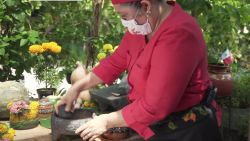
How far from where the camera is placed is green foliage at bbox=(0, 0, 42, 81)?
130 inches

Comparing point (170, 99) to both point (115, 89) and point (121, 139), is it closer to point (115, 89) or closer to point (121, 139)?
point (121, 139)

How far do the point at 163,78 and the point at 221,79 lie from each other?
1.77 m

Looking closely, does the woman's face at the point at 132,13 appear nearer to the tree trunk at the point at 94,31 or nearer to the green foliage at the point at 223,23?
the green foliage at the point at 223,23

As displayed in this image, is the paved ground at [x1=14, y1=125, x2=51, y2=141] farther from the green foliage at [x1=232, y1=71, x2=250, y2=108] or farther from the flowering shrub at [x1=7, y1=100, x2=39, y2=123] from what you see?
the green foliage at [x1=232, y1=71, x2=250, y2=108]

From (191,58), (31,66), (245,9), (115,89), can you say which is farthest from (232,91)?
(191,58)

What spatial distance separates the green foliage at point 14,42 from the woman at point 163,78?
170 cm

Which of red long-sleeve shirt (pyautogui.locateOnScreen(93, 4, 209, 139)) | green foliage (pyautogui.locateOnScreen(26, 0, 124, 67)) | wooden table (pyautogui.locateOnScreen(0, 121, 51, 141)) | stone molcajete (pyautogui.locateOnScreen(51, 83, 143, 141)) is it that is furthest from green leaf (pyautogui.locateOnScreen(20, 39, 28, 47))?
red long-sleeve shirt (pyautogui.locateOnScreen(93, 4, 209, 139))

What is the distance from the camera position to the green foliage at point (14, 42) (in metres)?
3.31

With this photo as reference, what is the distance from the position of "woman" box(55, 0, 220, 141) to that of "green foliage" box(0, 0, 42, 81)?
1696 mm

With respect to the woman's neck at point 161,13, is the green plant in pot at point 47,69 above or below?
below

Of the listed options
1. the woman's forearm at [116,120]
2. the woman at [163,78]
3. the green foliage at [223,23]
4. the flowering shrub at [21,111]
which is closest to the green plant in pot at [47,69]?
the flowering shrub at [21,111]

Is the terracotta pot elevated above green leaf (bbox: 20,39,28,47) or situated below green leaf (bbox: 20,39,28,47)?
below

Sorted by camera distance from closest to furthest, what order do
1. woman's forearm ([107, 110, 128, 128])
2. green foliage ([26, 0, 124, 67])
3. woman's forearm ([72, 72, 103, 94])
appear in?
1. woman's forearm ([107, 110, 128, 128])
2. woman's forearm ([72, 72, 103, 94])
3. green foliage ([26, 0, 124, 67])

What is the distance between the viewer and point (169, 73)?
1.55m
